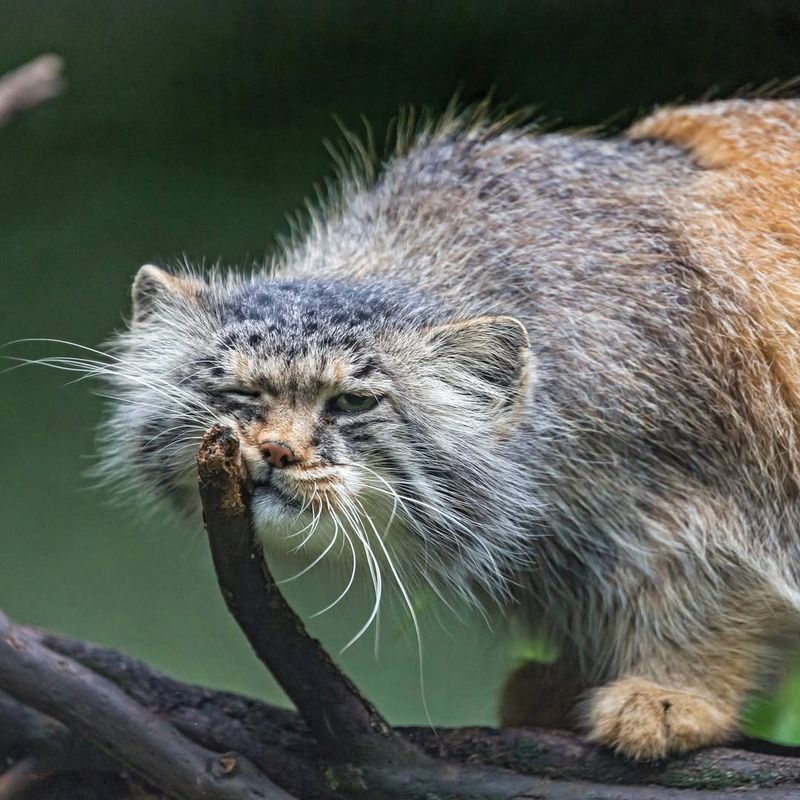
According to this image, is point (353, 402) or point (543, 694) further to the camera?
point (543, 694)

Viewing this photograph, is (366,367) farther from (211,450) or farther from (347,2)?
(347,2)

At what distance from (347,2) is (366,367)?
981 millimetres

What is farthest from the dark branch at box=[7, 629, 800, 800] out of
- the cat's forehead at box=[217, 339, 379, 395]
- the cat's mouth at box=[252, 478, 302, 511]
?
the cat's forehead at box=[217, 339, 379, 395]

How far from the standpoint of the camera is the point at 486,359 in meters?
2.47

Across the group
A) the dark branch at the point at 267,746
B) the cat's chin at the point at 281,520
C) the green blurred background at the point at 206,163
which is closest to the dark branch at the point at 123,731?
the dark branch at the point at 267,746

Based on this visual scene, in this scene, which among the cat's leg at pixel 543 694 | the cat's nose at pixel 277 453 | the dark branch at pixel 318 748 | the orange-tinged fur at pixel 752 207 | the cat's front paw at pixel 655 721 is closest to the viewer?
the cat's nose at pixel 277 453

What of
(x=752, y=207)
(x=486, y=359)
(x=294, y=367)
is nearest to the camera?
(x=294, y=367)

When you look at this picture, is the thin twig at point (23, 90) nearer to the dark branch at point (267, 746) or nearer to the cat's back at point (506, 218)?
the dark branch at point (267, 746)

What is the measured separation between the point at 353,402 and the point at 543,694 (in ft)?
3.82

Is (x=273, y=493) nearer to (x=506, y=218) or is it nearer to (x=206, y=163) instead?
(x=506, y=218)

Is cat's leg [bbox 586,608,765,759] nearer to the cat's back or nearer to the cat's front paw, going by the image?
the cat's front paw

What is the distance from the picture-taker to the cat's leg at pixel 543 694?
297cm

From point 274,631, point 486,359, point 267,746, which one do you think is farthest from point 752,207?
point 267,746

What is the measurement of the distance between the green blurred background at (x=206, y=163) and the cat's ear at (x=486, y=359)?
1.79 ft
